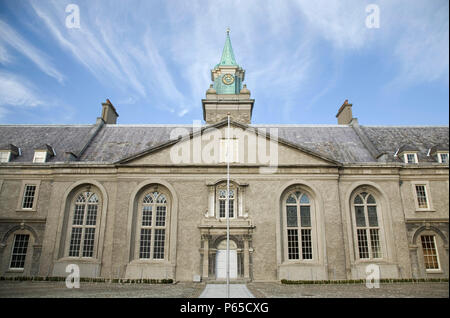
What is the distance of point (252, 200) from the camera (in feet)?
80.3

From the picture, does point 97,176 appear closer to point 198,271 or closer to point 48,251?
point 48,251

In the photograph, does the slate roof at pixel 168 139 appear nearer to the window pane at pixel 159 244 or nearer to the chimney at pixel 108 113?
the chimney at pixel 108 113

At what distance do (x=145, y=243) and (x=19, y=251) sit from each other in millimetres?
10002

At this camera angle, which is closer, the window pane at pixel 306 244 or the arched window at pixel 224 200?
the window pane at pixel 306 244

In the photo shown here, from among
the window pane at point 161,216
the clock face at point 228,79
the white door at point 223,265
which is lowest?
the white door at point 223,265

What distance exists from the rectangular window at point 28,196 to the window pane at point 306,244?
72.7 ft

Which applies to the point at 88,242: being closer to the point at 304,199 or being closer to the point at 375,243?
the point at 304,199

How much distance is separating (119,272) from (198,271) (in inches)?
231

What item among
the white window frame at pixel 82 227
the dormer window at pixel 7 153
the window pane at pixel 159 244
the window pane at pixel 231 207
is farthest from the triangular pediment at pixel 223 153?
the dormer window at pixel 7 153

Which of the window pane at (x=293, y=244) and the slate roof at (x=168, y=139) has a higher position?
the slate roof at (x=168, y=139)

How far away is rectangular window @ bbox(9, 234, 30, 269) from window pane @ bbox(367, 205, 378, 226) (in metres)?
27.5

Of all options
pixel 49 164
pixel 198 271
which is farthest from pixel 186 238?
pixel 49 164

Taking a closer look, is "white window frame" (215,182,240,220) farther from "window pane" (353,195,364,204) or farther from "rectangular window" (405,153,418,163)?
"rectangular window" (405,153,418,163)

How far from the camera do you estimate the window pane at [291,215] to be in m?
24.5
